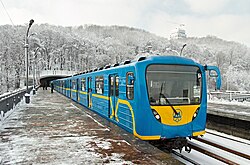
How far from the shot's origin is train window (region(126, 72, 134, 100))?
8.02m

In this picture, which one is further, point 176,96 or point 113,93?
point 113,93

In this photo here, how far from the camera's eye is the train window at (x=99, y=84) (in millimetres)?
12234

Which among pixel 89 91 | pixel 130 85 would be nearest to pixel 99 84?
pixel 89 91

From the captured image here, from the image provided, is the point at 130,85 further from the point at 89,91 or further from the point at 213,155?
the point at 89,91

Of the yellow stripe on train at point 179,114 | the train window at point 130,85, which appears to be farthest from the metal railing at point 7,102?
the yellow stripe on train at point 179,114

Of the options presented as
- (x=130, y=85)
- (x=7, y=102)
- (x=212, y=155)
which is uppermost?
(x=130, y=85)

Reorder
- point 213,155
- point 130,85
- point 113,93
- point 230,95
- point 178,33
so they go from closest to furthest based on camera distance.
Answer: point 130,85, point 213,155, point 113,93, point 230,95, point 178,33

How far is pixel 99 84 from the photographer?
1292 cm

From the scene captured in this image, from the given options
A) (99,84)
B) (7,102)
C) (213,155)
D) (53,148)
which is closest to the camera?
(53,148)

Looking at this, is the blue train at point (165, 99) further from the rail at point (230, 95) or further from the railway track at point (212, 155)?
the rail at point (230, 95)

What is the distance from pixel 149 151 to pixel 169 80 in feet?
7.15

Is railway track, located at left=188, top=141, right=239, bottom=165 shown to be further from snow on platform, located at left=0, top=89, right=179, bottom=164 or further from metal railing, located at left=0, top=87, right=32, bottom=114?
metal railing, located at left=0, top=87, right=32, bottom=114

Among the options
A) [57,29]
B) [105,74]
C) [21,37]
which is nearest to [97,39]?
[57,29]

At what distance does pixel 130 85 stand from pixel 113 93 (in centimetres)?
213
